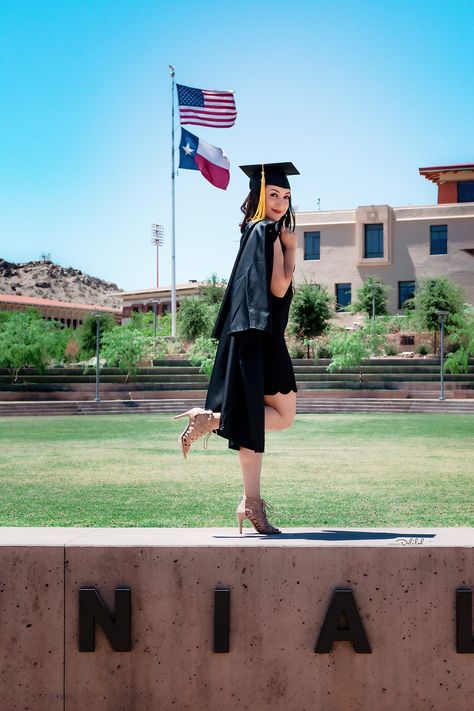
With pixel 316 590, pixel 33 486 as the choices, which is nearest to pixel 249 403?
pixel 316 590

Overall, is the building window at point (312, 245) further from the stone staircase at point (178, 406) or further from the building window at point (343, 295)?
the stone staircase at point (178, 406)

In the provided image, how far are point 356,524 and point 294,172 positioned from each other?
13.4 ft

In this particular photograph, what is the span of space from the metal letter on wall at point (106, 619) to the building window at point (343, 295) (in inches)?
2463

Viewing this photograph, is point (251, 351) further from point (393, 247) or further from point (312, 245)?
point (312, 245)

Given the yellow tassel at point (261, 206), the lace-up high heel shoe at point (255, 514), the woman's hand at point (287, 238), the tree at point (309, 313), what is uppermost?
the tree at point (309, 313)

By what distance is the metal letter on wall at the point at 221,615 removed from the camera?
12.2 ft

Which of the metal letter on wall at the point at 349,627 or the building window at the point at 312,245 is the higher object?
the building window at the point at 312,245

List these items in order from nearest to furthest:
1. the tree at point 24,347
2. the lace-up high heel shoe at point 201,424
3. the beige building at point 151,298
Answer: the lace-up high heel shoe at point 201,424, the tree at point 24,347, the beige building at point 151,298

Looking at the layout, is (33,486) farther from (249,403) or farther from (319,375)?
(319,375)

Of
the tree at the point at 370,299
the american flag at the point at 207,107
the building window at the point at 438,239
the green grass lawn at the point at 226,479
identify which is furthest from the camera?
the building window at the point at 438,239

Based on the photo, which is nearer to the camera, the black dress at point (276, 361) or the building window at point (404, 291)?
the black dress at point (276, 361)

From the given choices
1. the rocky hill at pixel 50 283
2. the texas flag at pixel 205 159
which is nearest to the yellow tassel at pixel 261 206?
the texas flag at pixel 205 159

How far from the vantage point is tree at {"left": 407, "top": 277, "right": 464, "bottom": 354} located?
55.8 metres

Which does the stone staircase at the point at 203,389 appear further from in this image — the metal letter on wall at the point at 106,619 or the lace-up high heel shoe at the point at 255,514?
the metal letter on wall at the point at 106,619
